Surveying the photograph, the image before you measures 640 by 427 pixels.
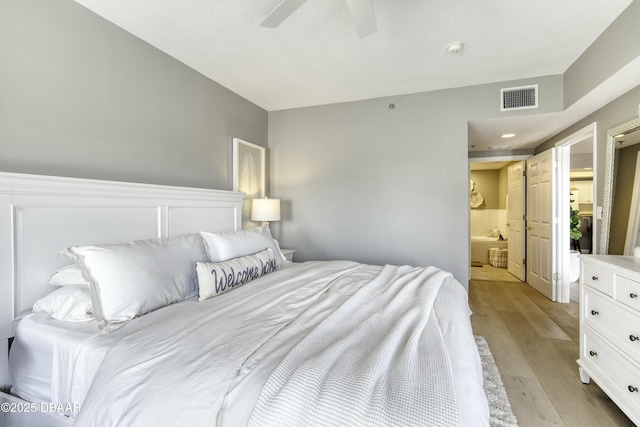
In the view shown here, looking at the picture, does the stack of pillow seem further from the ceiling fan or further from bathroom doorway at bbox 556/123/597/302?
bathroom doorway at bbox 556/123/597/302

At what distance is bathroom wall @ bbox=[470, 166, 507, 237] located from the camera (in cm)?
688

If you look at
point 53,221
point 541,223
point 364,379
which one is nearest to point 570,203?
point 541,223

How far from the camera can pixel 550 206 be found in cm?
375

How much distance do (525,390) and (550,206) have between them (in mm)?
2811

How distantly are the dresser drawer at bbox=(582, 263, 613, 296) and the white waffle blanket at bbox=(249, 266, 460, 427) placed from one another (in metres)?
1.33

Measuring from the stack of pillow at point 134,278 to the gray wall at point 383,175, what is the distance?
6.06 feet

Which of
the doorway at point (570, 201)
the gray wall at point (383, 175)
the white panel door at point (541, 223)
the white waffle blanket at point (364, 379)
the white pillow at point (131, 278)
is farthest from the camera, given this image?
the white panel door at point (541, 223)

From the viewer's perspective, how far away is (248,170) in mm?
3439

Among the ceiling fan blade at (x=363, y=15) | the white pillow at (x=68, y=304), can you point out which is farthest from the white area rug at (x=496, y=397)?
the ceiling fan blade at (x=363, y=15)

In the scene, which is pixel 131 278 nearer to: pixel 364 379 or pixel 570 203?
pixel 364 379

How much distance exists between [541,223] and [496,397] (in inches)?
125

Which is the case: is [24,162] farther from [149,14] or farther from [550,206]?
[550,206]

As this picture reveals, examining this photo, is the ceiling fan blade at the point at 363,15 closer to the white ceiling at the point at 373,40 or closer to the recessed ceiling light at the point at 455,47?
the white ceiling at the point at 373,40

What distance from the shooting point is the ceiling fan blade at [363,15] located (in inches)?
59.0
